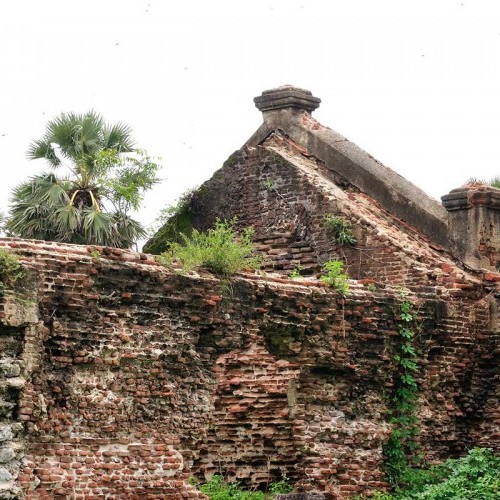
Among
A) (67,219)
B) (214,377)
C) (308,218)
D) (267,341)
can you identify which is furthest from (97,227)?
(214,377)

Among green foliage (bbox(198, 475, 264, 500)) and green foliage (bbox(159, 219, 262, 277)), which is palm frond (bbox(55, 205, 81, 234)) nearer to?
green foliage (bbox(159, 219, 262, 277))

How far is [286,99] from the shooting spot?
2306 cm

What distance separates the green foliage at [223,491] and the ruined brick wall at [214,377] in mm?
178

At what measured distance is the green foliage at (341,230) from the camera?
69.5 ft

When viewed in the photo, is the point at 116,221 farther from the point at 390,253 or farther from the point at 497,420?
the point at 497,420

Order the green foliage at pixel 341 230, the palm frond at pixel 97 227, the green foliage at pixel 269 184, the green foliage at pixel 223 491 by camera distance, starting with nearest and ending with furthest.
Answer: the green foliage at pixel 223 491
the green foliage at pixel 341 230
the green foliage at pixel 269 184
the palm frond at pixel 97 227

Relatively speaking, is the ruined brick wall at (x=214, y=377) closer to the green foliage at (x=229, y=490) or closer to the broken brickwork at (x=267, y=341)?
the broken brickwork at (x=267, y=341)

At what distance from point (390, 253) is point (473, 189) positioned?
56.3 inches

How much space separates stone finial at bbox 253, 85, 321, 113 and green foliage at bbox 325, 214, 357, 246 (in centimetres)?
247

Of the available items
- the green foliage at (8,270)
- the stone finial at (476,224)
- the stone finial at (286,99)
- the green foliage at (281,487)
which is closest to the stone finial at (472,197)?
the stone finial at (476,224)

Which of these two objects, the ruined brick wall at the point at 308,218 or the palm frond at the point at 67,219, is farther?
the palm frond at the point at 67,219

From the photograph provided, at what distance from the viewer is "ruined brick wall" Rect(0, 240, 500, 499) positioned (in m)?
15.5

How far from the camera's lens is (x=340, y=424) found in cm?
1872

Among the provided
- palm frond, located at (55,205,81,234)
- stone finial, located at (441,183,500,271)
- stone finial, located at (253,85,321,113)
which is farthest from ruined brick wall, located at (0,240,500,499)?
palm frond, located at (55,205,81,234)
